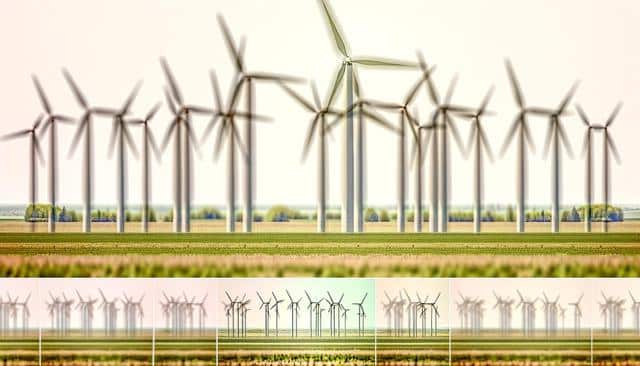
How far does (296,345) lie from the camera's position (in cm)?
1456

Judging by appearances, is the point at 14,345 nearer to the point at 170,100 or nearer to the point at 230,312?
the point at 230,312

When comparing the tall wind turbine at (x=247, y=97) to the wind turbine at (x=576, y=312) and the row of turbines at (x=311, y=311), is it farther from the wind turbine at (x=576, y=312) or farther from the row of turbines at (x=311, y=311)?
the wind turbine at (x=576, y=312)

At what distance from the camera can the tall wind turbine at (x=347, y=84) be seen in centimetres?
1531

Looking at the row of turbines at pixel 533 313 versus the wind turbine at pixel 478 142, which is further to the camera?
the wind turbine at pixel 478 142

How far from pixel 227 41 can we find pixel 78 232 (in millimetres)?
3907

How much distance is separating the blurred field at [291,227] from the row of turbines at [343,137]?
1.01 feet

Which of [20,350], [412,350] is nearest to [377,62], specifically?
[412,350]

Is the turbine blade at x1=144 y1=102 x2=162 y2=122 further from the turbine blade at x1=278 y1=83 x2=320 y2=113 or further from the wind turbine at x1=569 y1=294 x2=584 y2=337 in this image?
the wind turbine at x1=569 y1=294 x2=584 y2=337

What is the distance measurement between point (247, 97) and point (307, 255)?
2.84 m

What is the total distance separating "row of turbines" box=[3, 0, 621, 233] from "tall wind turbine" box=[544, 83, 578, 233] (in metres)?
0.02

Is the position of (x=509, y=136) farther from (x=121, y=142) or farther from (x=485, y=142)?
(x=121, y=142)

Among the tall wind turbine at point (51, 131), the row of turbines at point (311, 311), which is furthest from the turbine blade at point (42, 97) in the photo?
the row of turbines at point (311, 311)

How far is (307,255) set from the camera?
14.7m

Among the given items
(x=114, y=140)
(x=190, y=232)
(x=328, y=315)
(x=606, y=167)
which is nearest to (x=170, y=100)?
(x=114, y=140)
